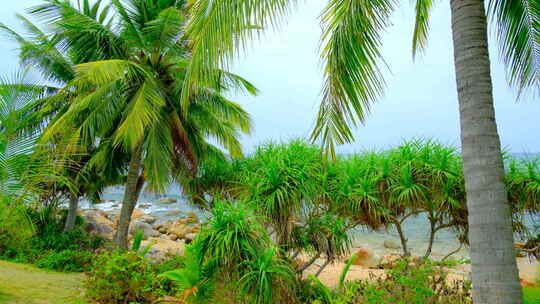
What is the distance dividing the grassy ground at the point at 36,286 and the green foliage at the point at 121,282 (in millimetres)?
422

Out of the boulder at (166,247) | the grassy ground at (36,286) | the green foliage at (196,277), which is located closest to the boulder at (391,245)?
the boulder at (166,247)

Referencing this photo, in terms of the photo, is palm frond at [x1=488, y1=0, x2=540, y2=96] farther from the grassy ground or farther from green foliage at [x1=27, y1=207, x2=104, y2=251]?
green foliage at [x1=27, y1=207, x2=104, y2=251]

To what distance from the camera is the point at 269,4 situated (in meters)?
4.70

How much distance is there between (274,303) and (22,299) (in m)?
4.35

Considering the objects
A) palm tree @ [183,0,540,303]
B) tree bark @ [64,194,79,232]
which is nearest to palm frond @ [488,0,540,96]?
palm tree @ [183,0,540,303]

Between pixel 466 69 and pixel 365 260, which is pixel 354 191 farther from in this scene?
pixel 365 260

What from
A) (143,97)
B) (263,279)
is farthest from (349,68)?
(143,97)

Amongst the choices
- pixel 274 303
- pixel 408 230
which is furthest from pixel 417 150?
pixel 408 230

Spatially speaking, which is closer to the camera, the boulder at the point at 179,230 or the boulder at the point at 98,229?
the boulder at the point at 98,229

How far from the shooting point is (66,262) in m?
10.6

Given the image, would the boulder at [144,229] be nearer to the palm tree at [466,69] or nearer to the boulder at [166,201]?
the palm tree at [466,69]

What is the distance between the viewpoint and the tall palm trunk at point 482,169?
3.00m

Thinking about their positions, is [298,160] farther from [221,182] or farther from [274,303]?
[221,182]

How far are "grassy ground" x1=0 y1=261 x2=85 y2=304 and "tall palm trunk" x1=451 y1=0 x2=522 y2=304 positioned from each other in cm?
643
